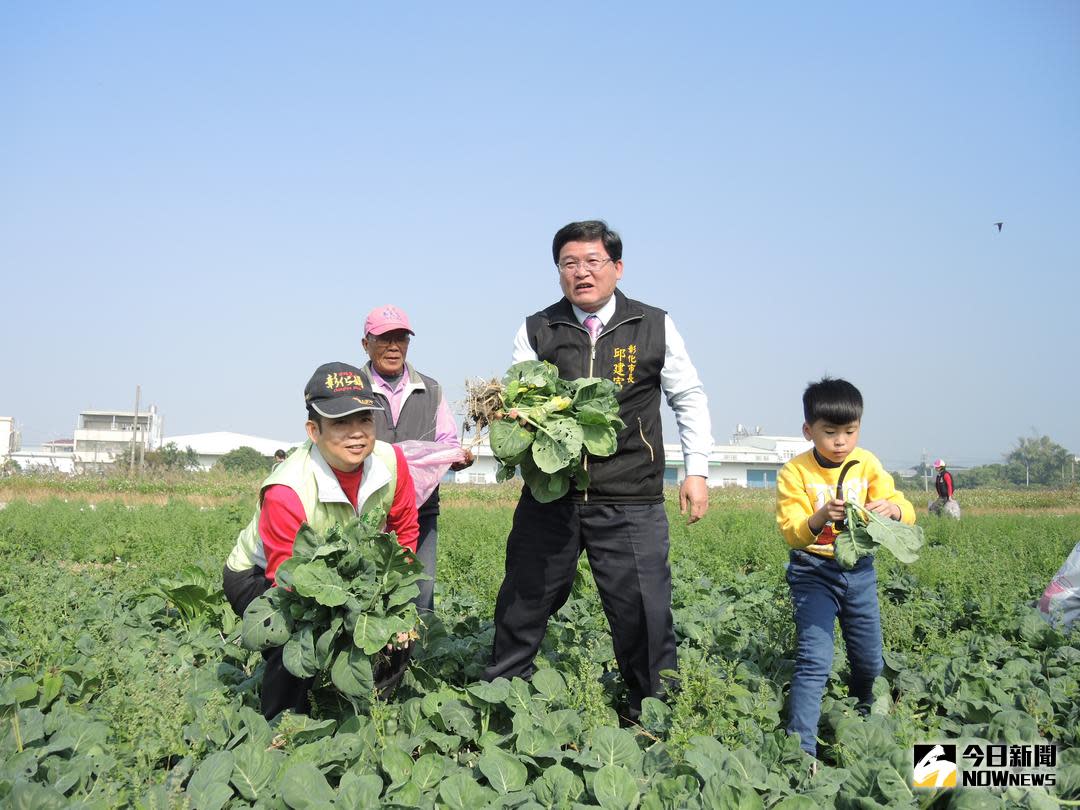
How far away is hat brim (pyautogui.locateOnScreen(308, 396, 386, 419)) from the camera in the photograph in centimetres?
307

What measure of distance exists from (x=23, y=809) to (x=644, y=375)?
2707mm

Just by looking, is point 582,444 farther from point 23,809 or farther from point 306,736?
point 23,809

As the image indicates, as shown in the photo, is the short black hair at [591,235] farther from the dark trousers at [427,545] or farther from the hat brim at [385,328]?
the dark trousers at [427,545]

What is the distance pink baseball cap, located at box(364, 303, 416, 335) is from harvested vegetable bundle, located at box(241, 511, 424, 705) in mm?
1375

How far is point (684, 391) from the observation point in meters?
3.76

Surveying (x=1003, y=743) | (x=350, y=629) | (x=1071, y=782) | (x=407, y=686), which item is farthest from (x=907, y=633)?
(x=350, y=629)

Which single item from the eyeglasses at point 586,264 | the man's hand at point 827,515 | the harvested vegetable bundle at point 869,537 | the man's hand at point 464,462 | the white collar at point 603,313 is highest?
the eyeglasses at point 586,264

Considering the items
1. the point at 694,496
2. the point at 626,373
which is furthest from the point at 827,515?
the point at 626,373

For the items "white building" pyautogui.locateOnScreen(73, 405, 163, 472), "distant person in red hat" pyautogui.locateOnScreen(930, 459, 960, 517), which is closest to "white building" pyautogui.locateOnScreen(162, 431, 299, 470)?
"white building" pyautogui.locateOnScreen(73, 405, 163, 472)

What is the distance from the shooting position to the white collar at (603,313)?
3.70 metres

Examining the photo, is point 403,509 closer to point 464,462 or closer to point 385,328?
point 464,462

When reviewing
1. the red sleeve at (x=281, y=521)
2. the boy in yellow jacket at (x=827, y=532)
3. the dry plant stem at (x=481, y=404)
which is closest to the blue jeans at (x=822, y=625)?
the boy in yellow jacket at (x=827, y=532)

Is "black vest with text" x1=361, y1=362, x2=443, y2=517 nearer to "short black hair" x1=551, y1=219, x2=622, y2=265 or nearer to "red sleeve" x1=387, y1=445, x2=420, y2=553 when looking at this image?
"red sleeve" x1=387, y1=445, x2=420, y2=553

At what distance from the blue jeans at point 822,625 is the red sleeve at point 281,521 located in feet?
6.82
